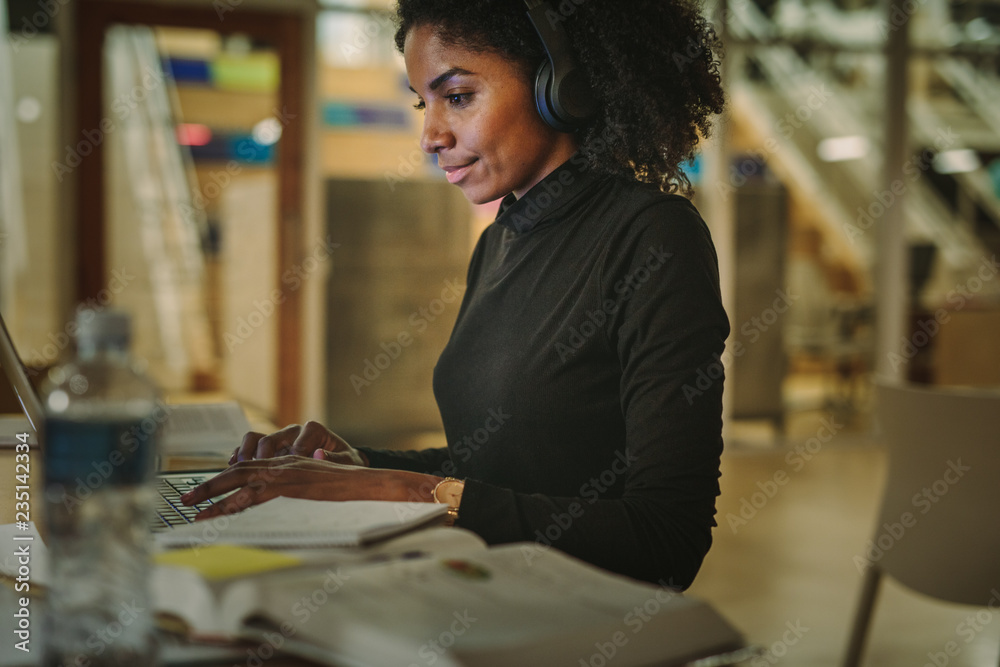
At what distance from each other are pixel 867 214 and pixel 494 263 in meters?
5.09

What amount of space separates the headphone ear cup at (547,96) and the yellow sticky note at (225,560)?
73cm

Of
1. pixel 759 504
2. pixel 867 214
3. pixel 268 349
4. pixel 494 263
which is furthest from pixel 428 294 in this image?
pixel 494 263

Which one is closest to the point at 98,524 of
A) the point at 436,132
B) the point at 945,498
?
the point at 436,132

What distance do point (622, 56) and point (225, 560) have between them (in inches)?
33.4

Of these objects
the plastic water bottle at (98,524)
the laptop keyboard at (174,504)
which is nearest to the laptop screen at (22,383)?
the laptop keyboard at (174,504)

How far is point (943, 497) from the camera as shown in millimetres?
1967

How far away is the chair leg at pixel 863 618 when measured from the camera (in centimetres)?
219

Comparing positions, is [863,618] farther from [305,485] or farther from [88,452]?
[88,452]

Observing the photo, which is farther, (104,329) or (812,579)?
(812,579)

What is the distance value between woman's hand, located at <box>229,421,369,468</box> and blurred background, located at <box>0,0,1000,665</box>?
223 cm

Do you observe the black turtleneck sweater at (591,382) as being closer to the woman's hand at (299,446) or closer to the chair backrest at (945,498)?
the woman's hand at (299,446)

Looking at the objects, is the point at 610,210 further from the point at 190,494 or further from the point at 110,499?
the point at 110,499

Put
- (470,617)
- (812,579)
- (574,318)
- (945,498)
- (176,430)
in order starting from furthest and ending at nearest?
1. (812,579)
2. (945,498)
3. (176,430)
4. (574,318)
5. (470,617)

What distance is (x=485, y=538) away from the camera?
875 millimetres
